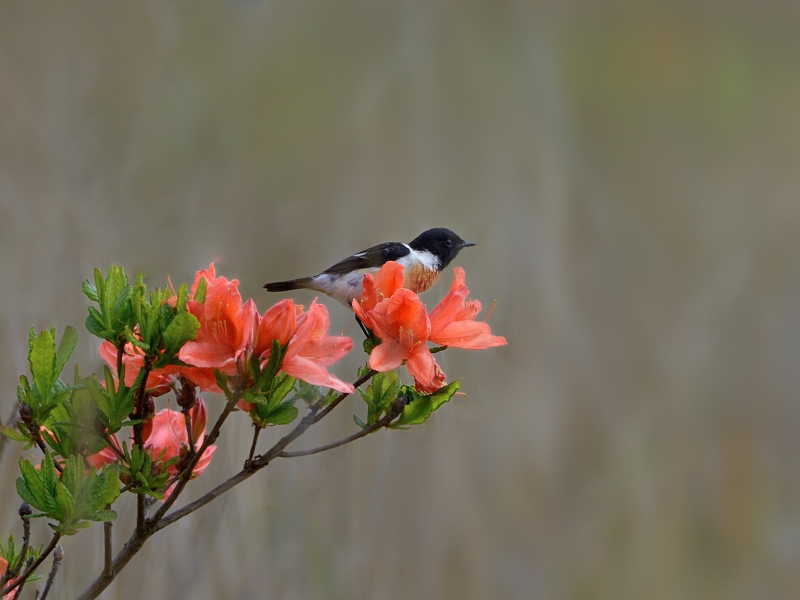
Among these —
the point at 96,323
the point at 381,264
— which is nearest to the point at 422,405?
the point at 96,323

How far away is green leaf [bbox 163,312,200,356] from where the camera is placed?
0.44m

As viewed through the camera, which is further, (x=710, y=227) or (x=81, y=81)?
(x=710, y=227)

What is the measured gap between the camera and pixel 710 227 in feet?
4.98

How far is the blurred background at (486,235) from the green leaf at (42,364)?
31.1 inches

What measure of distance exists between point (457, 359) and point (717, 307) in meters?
0.57

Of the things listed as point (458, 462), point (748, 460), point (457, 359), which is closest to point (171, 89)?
point (457, 359)

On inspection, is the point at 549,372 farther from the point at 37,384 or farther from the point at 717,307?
the point at 37,384

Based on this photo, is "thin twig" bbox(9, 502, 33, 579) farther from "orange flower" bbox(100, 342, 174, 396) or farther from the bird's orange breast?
the bird's orange breast

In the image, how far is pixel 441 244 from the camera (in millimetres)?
852

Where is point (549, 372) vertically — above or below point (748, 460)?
above

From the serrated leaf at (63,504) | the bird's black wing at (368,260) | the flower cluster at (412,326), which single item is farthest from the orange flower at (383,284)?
the bird's black wing at (368,260)

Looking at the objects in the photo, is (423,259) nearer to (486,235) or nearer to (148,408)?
(148,408)

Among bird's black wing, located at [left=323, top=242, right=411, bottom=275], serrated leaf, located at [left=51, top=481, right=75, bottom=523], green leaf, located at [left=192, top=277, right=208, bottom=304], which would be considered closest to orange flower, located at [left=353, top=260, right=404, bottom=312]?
green leaf, located at [left=192, top=277, right=208, bottom=304]

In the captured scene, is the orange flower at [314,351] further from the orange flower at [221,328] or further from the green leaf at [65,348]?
the green leaf at [65,348]
